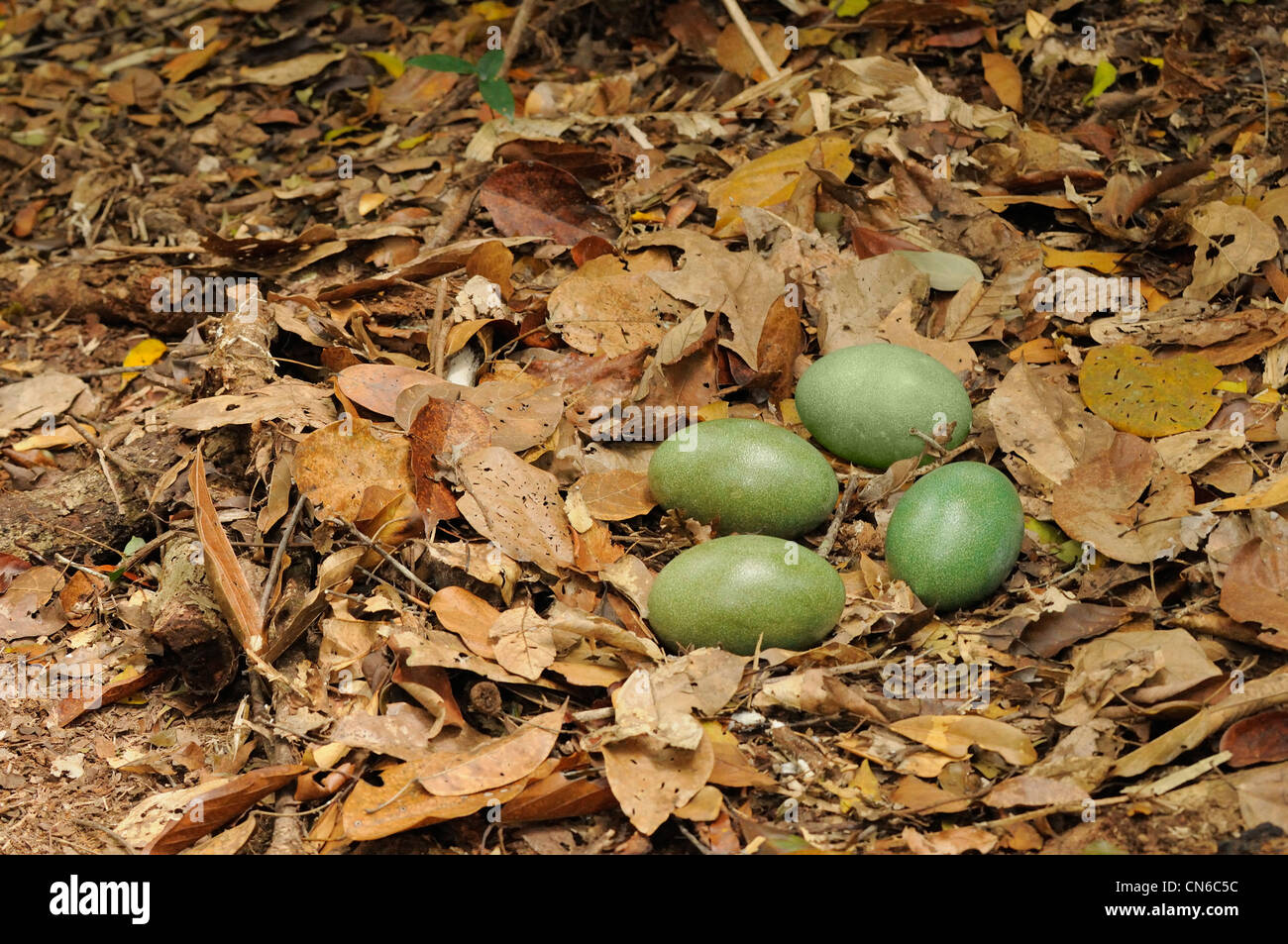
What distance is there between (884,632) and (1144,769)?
1.77 ft

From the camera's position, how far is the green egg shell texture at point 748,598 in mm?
2162

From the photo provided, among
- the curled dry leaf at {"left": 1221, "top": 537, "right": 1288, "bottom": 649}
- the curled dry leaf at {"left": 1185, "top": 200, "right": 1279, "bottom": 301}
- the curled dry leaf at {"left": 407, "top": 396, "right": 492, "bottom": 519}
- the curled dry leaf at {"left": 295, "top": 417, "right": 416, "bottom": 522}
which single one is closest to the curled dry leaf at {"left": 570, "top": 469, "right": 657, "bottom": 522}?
the curled dry leaf at {"left": 407, "top": 396, "right": 492, "bottom": 519}

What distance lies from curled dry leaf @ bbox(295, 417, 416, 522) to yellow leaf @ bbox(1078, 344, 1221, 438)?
1618mm

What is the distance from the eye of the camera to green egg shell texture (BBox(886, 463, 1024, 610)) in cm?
224

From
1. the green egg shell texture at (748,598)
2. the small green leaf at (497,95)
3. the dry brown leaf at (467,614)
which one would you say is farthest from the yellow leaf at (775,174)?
the dry brown leaf at (467,614)

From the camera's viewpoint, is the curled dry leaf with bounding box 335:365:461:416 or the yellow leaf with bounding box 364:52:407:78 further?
the yellow leaf with bounding box 364:52:407:78

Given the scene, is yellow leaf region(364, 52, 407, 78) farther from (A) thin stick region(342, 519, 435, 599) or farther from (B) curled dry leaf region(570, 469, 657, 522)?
(A) thin stick region(342, 519, 435, 599)

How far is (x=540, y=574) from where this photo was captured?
2.40 meters

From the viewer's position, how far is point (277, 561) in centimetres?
240

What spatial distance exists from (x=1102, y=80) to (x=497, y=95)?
196 cm

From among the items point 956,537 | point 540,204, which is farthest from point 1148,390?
point 540,204

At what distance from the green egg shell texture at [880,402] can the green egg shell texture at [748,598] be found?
0.46 meters

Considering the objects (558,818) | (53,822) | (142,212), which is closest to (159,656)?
(53,822)
